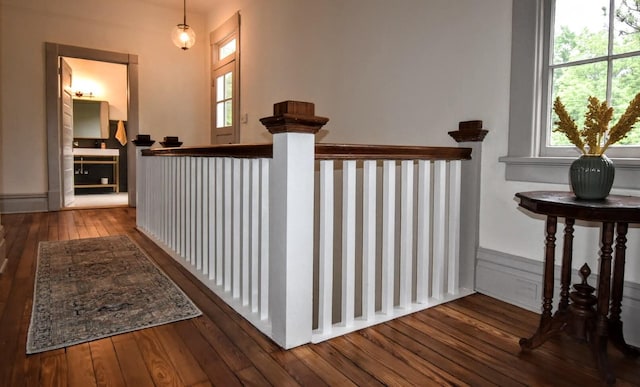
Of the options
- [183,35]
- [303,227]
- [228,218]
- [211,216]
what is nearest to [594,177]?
[303,227]

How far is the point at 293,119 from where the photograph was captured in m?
1.47

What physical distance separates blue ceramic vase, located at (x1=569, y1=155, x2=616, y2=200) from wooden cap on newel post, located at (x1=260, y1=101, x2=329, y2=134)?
928 millimetres

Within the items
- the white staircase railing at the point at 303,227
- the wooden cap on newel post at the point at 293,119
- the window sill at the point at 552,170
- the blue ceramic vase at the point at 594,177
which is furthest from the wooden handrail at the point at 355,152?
the blue ceramic vase at the point at 594,177

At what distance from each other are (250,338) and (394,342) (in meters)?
0.58

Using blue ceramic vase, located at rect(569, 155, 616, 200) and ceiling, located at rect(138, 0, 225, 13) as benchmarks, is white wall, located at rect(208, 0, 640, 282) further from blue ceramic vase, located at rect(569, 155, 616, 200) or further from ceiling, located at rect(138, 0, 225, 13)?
ceiling, located at rect(138, 0, 225, 13)

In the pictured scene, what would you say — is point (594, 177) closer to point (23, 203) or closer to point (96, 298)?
point (96, 298)

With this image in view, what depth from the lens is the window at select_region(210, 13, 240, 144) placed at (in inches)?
211

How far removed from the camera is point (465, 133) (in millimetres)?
2248

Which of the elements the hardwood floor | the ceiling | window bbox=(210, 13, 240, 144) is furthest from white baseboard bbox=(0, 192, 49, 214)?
the hardwood floor

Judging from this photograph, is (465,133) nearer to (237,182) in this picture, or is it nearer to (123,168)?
(237,182)

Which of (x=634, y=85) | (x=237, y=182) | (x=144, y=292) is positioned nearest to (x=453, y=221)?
(x=634, y=85)

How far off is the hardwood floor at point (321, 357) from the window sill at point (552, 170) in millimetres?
651

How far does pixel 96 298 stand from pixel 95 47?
4.48 meters

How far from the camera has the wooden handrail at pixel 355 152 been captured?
1652mm
